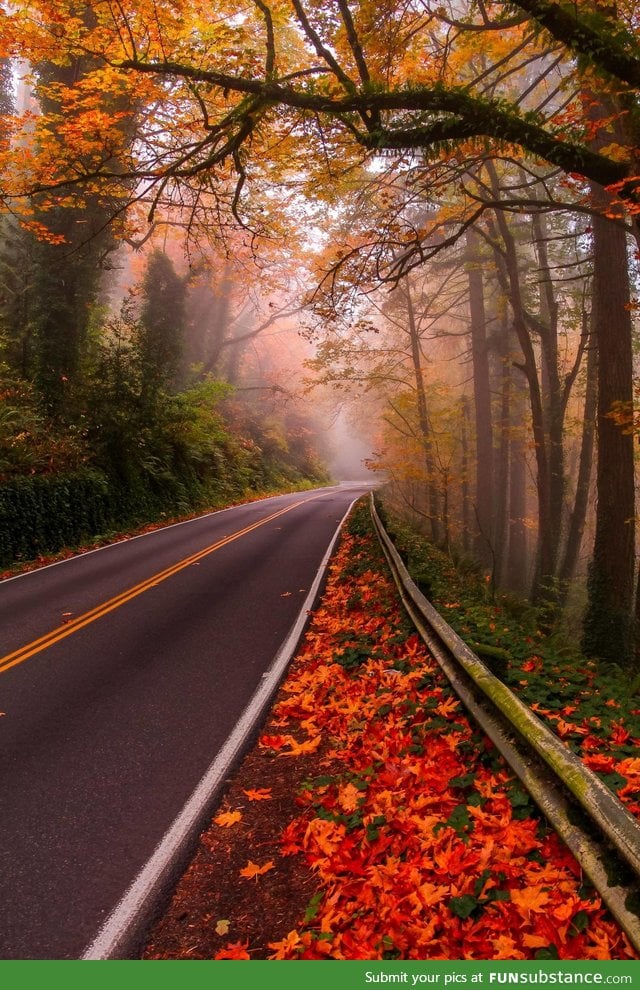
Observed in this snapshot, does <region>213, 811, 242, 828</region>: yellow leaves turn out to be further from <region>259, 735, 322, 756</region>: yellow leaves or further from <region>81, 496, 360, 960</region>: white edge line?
<region>259, 735, 322, 756</region>: yellow leaves

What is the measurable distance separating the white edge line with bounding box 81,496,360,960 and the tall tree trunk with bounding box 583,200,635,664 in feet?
17.5

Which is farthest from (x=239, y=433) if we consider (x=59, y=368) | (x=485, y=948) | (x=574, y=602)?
(x=485, y=948)

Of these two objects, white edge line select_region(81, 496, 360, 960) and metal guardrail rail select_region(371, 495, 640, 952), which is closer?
metal guardrail rail select_region(371, 495, 640, 952)

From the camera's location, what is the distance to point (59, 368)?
58.9 ft

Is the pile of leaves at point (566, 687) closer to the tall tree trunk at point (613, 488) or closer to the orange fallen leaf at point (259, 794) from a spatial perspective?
the tall tree trunk at point (613, 488)

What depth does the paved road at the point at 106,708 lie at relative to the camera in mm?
3537

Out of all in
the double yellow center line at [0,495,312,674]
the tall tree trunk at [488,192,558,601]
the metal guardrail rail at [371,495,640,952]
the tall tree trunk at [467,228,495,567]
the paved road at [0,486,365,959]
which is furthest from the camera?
the tall tree trunk at [467,228,495,567]

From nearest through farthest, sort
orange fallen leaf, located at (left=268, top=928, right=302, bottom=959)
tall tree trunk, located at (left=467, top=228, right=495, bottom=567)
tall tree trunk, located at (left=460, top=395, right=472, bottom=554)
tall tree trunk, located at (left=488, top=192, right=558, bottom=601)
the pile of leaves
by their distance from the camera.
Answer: orange fallen leaf, located at (left=268, top=928, right=302, bottom=959), the pile of leaves, tall tree trunk, located at (left=488, top=192, right=558, bottom=601), tall tree trunk, located at (left=467, top=228, right=495, bottom=567), tall tree trunk, located at (left=460, top=395, right=472, bottom=554)

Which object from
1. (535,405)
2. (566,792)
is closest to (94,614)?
(566,792)

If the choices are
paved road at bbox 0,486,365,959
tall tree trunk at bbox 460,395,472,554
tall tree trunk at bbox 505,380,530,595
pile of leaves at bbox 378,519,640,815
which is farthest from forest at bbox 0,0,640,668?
paved road at bbox 0,486,365,959

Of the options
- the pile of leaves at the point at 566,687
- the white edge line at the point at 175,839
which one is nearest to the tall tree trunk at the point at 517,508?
the pile of leaves at the point at 566,687

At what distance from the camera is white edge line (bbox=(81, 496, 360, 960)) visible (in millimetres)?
3146

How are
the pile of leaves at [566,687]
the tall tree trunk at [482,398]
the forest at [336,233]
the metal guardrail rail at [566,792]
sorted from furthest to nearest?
the tall tree trunk at [482,398], the forest at [336,233], the pile of leaves at [566,687], the metal guardrail rail at [566,792]

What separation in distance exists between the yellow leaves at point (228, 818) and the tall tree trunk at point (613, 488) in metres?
6.57
